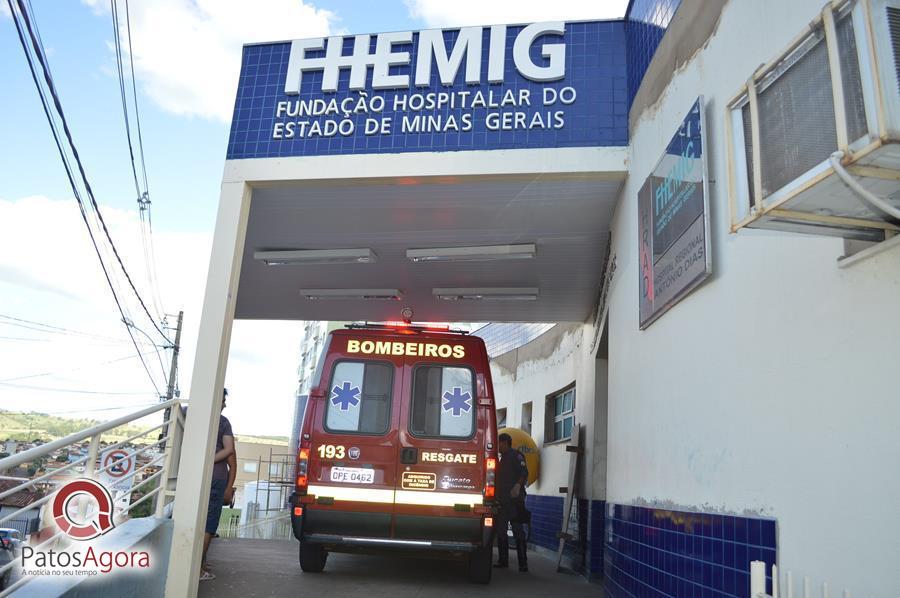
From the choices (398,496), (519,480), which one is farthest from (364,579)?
(519,480)

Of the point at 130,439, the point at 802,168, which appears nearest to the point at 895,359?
the point at 802,168

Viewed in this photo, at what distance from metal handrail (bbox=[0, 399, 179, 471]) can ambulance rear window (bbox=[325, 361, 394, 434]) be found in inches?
76.6

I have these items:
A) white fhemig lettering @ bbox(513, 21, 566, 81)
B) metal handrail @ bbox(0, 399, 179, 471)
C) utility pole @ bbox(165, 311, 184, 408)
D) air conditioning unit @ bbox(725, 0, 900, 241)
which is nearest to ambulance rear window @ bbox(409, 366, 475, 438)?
metal handrail @ bbox(0, 399, 179, 471)

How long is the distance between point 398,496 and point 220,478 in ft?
5.51

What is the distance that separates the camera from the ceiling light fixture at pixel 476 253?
882cm

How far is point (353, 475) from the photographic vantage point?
7047mm

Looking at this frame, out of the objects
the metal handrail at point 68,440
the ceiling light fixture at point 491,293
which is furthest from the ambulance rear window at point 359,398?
the ceiling light fixture at point 491,293

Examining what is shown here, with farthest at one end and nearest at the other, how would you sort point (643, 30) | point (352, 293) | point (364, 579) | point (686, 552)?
1. point (352, 293)
2. point (364, 579)
3. point (643, 30)
4. point (686, 552)

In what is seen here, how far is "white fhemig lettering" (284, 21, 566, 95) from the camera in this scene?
23.4ft

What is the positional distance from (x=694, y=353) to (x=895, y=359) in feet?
6.33

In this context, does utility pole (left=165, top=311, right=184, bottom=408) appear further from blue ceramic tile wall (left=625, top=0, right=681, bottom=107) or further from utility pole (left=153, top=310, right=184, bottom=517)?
blue ceramic tile wall (left=625, top=0, right=681, bottom=107)

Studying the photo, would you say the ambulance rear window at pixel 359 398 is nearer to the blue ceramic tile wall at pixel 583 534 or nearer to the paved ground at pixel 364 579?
the paved ground at pixel 364 579

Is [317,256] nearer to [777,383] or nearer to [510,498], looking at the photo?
[510,498]

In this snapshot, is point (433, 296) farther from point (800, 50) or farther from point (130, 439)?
point (800, 50)
